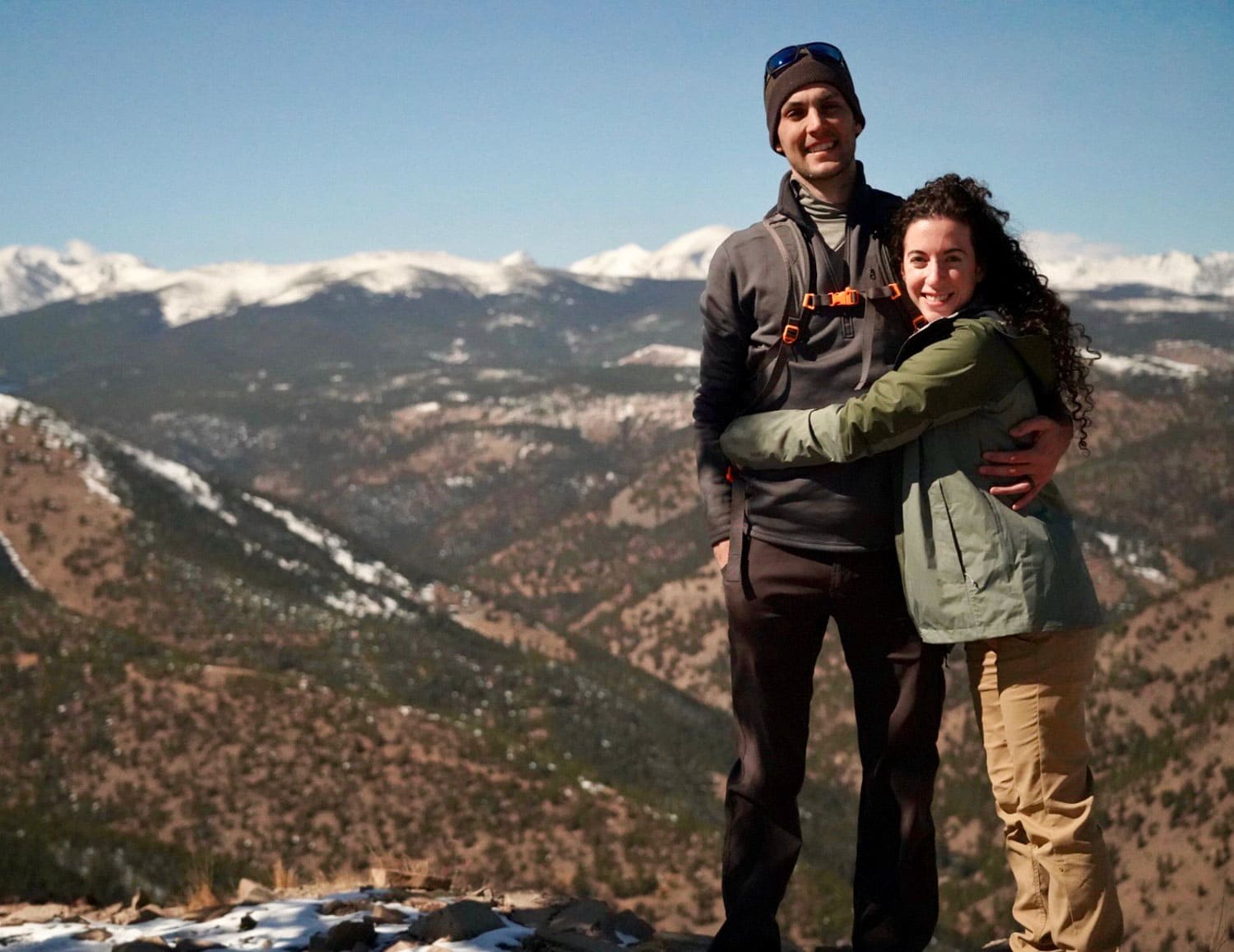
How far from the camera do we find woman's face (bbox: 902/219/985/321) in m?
3.83

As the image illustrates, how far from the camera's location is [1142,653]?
38.8 meters

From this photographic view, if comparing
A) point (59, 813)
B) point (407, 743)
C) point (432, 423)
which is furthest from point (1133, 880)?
point (432, 423)

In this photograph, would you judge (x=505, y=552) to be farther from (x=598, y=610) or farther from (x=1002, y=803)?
(x=1002, y=803)

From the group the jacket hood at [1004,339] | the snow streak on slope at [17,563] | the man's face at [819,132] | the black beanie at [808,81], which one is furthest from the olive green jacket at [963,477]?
the snow streak on slope at [17,563]

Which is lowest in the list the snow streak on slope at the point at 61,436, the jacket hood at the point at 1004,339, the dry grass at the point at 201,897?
the dry grass at the point at 201,897

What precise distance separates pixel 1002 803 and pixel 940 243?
198cm

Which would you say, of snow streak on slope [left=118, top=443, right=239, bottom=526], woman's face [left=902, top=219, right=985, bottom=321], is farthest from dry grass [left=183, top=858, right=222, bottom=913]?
snow streak on slope [left=118, top=443, right=239, bottom=526]

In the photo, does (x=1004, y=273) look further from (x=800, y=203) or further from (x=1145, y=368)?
(x=1145, y=368)

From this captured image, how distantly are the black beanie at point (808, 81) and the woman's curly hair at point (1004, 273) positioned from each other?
480 millimetres

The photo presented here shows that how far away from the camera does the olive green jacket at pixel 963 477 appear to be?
11.9ft

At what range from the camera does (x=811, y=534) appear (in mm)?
3988

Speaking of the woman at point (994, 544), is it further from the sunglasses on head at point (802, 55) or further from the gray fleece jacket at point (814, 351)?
the sunglasses on head at point (802, 55)

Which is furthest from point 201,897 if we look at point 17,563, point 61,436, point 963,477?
point 61,436

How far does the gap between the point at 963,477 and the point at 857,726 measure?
1099 mm
